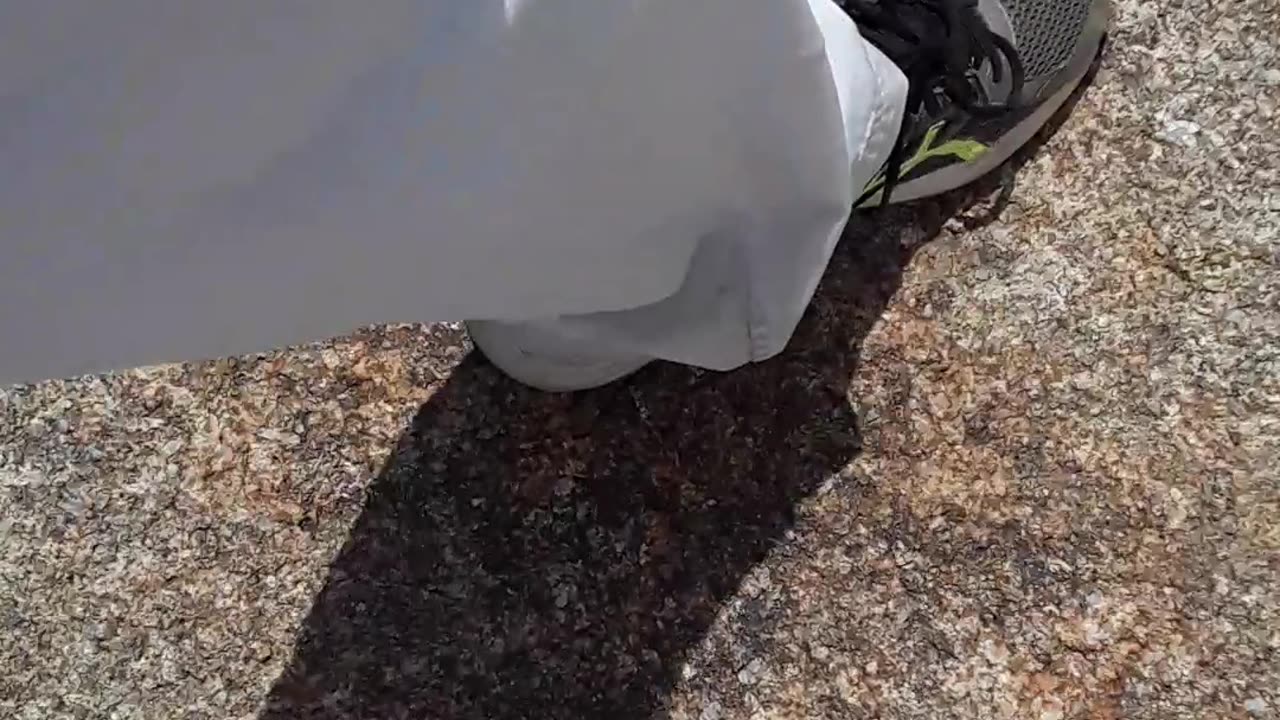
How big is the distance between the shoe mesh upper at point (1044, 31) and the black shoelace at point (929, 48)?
5 cm

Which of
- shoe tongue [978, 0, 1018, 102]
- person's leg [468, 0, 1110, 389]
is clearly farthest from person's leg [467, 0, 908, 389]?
shoe tongue [978, 0, 1018, 102]

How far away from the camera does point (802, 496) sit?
1027 millimetres

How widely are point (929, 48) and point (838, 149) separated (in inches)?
12.6

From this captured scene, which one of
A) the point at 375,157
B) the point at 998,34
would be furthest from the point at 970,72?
the point at 375,157

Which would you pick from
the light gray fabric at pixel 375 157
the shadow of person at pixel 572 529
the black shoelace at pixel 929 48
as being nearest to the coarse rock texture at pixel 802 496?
the shadow of person at pixel 572 529

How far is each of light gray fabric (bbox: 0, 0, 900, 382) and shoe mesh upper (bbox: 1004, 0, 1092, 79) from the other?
40 cm

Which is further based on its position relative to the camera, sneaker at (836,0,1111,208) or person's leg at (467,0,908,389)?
sneaker at (836,0,1111,208)

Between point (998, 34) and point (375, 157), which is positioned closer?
point (375, 157)

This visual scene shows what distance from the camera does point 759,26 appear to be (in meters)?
0.54

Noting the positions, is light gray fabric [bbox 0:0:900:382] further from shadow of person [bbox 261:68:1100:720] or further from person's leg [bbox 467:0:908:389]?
shadow of person [bbox 261:68:1100:720]

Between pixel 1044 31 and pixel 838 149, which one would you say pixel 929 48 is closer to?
pixel 1044 31

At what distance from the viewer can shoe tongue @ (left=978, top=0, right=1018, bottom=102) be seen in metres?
1.01

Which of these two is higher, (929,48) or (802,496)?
(929,48)

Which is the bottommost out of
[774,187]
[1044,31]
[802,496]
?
[802,496]
